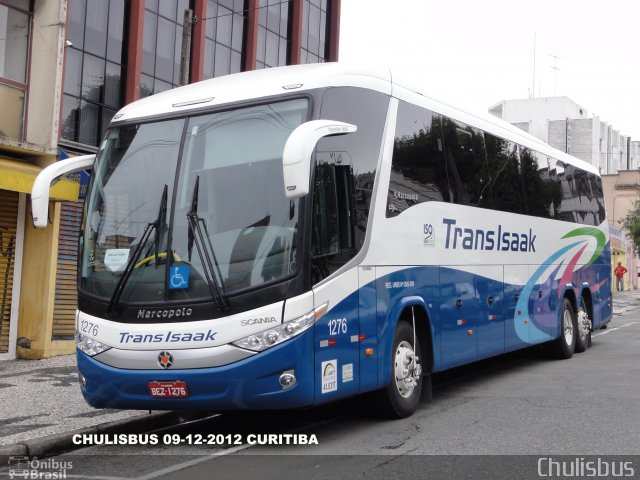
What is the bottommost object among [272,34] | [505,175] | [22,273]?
[22,273]

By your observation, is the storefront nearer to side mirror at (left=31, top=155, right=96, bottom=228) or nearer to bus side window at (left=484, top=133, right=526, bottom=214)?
side mirror at (left=31, top=155, right=96, bottom=228)

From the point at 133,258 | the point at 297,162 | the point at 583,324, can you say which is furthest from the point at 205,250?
the point at 583,324

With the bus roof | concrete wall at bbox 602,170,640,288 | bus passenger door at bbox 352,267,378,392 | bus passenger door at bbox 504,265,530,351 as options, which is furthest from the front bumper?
concrete wall at bbox 602,170,640,288

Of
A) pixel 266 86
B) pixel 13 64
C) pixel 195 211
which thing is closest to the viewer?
pixel 195 211

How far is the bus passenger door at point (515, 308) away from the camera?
1175 centimetres

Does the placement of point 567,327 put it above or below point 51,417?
above

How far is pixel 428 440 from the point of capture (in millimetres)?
7398

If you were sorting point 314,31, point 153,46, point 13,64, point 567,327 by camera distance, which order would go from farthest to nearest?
point 314,31, point 153,46, point 567,327, point 13,64

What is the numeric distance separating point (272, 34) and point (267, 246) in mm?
21543

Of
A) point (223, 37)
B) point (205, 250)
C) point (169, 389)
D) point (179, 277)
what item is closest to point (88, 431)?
point (169, 389)

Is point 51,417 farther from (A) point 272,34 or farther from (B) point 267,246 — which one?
(A) point 272,34

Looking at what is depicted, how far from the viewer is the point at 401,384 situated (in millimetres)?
8594

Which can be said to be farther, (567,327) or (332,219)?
(567,327)

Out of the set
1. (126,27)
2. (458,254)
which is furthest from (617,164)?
(458,254)
